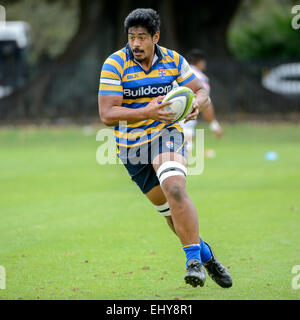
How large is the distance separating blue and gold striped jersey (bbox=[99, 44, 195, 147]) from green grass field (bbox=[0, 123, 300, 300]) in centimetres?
132

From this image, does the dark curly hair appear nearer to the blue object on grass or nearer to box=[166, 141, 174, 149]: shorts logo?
box=[166, 141, 174, 149]: shorts logo

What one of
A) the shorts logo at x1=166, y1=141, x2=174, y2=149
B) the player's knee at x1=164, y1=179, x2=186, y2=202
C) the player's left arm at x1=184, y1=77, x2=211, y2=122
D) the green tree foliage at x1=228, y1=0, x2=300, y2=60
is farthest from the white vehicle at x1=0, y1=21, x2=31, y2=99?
the player's knee at x1=164, y1=179, x2=186, y2=202

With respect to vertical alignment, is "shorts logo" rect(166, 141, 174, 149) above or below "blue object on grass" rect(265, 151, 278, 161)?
below

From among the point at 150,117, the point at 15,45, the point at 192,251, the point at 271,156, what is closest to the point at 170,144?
the point at 150,117

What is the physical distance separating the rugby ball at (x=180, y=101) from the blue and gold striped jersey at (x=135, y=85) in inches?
10.0

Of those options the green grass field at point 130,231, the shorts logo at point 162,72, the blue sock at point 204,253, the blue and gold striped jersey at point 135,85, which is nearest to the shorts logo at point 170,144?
the blue and gold striped jersey at point 135,85

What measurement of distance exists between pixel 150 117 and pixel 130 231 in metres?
3.15

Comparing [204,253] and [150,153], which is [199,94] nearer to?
[150,153]

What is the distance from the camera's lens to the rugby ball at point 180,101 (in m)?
6.11

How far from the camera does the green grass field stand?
6387 mm

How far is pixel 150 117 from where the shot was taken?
6059mm

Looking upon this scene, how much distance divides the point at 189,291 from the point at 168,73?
1.91 m

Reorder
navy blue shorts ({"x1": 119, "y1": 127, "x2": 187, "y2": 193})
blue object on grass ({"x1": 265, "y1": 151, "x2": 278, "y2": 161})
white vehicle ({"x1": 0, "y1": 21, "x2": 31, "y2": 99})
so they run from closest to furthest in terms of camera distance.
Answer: navy blue shorts ({"x1": 119, "y1": 127, "x2": 187, "y2": 193}), blue object on grass ({"x1": 265, "y1": 151, "x2": 278, "y2": 161}), white vehicle ({"x1": 0, "y1": 21, "x2": 31, "y2": 99})

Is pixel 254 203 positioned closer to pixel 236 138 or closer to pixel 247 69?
pixel 236 138
